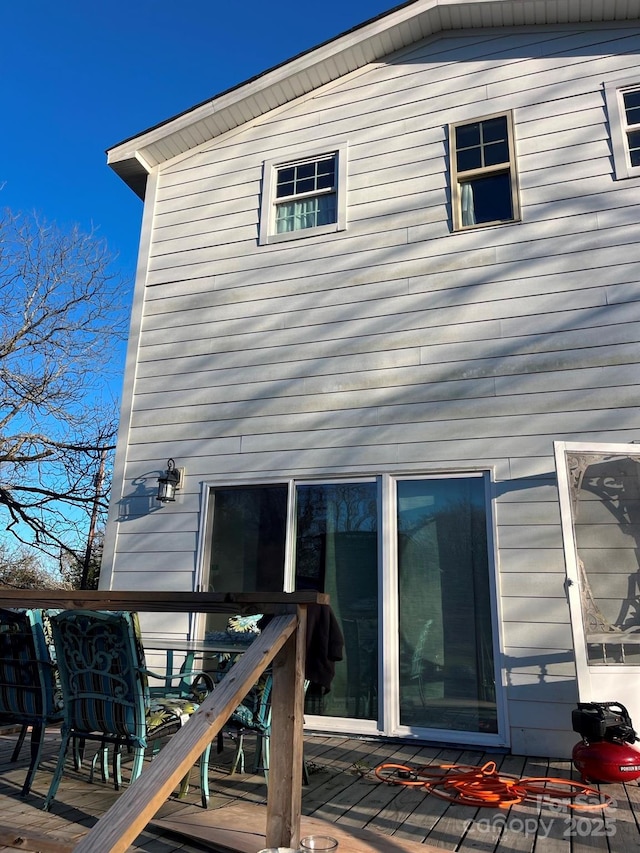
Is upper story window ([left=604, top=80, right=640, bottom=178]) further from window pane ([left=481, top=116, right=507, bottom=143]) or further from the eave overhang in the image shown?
window pane ([left=481, top=116, right=507, bottom=143])

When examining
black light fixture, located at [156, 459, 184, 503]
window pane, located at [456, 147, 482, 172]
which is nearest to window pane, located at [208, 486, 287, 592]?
black light fixture, located at [156, 459, 184, 503]

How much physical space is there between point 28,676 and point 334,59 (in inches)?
219

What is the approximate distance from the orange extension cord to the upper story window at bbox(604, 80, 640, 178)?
418cm

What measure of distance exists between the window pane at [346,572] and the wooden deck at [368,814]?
2.48 ft

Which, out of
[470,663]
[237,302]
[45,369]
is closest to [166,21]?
[45,369]

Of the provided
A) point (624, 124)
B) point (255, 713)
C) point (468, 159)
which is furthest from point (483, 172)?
point (255, 713)

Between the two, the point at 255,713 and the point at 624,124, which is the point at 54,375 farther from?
the point at 624,124

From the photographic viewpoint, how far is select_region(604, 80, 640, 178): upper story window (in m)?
4.77

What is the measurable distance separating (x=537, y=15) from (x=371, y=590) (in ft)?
16.1

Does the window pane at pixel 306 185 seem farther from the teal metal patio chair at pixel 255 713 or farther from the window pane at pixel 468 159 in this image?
the teal metal patio chair at pixel 255 713

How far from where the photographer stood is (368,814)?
9.42 ft

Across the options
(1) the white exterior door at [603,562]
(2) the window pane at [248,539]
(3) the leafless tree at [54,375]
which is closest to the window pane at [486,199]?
(1) the white exterior door at [603,562]

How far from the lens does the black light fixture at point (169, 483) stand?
5355 mm

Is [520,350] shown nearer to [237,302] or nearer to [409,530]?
[409,530]
